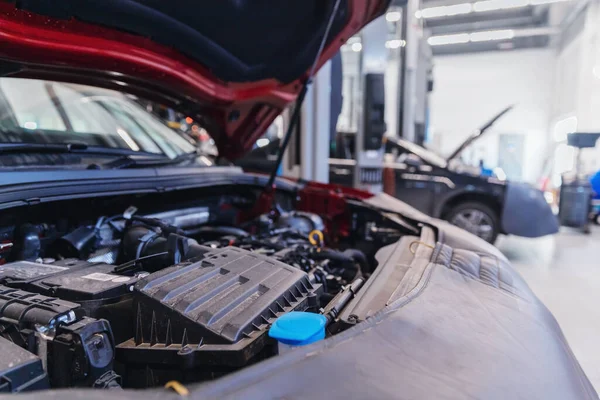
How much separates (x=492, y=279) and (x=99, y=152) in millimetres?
1474

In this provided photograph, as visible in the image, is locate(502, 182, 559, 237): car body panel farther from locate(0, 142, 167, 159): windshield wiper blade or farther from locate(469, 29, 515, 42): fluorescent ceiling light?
locate(469, 29, 515, 42): fluorescent ceiling light

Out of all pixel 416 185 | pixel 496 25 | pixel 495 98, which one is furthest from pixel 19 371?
pixel 495 98

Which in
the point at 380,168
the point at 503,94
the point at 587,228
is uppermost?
the point at 503,94

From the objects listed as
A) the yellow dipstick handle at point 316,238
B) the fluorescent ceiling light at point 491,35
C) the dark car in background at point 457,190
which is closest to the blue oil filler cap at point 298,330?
the yellow dipstick handle at point 316,238

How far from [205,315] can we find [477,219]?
165 inches

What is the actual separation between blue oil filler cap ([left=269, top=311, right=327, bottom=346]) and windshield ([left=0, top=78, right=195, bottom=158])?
118 centimetres

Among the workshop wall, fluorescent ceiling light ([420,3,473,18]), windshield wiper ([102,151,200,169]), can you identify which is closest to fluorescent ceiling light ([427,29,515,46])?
the workshop wall

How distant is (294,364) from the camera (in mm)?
678

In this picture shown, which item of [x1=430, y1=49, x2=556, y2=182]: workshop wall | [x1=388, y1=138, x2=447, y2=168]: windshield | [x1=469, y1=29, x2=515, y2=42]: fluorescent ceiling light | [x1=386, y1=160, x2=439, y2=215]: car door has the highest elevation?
[x1=469, y1=29, x2=515, y2=42]: fluorescent ceiling light

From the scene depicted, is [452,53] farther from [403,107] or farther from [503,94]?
[403,107]

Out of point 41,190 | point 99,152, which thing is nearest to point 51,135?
point 99,152

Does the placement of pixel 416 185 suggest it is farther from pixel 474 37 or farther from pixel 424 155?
pixel 474 37

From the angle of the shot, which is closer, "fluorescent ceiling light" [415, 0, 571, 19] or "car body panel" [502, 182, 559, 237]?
"car body panel" [502, 182, 559, 237]

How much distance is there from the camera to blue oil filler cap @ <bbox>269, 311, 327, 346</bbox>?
771mm
